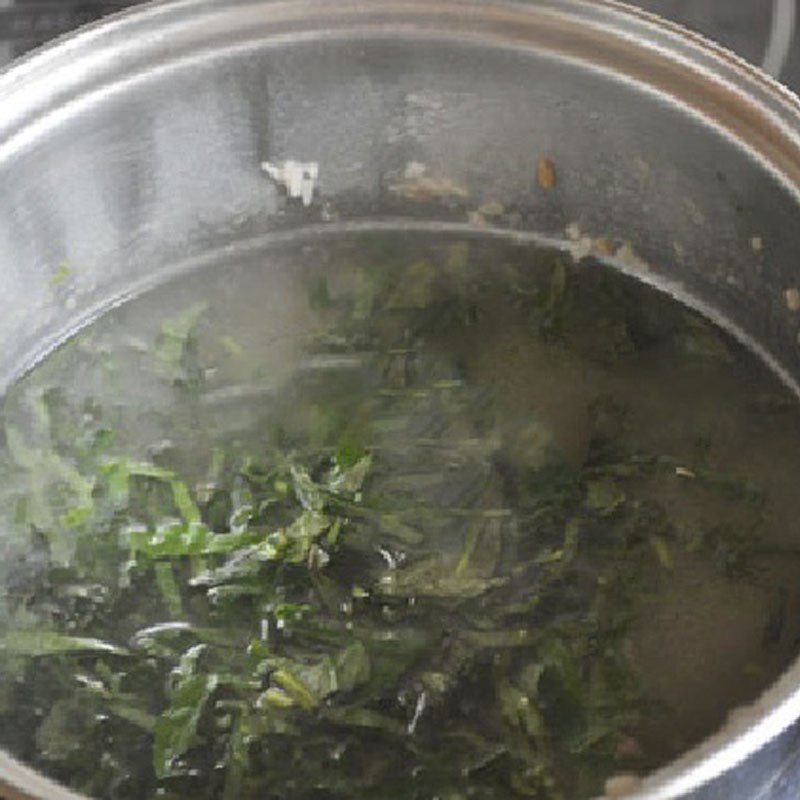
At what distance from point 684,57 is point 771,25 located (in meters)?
0.40

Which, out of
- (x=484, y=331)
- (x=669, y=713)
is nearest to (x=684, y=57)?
(x=484, y=331)

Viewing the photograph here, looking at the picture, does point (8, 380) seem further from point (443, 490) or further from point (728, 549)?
point (728, 549)

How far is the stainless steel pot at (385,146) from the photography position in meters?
1.46

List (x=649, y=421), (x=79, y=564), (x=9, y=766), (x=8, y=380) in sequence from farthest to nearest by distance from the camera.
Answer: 1. (x=8, y=380)
2. (x=649, y=421)
3. (x=79, y=564)
4. (x=9, y=766)

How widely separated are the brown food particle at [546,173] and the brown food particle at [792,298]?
290 millimetres

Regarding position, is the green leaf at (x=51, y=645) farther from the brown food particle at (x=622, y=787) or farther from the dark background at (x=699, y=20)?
the dark background at (x=699, y=20)

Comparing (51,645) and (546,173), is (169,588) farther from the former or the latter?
(546,173)

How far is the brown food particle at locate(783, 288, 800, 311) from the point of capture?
1.45 metres

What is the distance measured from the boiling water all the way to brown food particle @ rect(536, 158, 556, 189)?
0.08 m

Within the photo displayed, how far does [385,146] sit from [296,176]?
0.10m

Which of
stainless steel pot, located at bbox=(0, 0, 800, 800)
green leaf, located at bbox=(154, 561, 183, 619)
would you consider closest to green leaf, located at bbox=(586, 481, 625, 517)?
stainless steel pot, located at bbox=(0, 0, 800, 800)

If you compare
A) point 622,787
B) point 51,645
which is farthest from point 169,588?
point 622,787

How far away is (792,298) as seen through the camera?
1454 mm

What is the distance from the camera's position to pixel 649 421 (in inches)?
57.4
